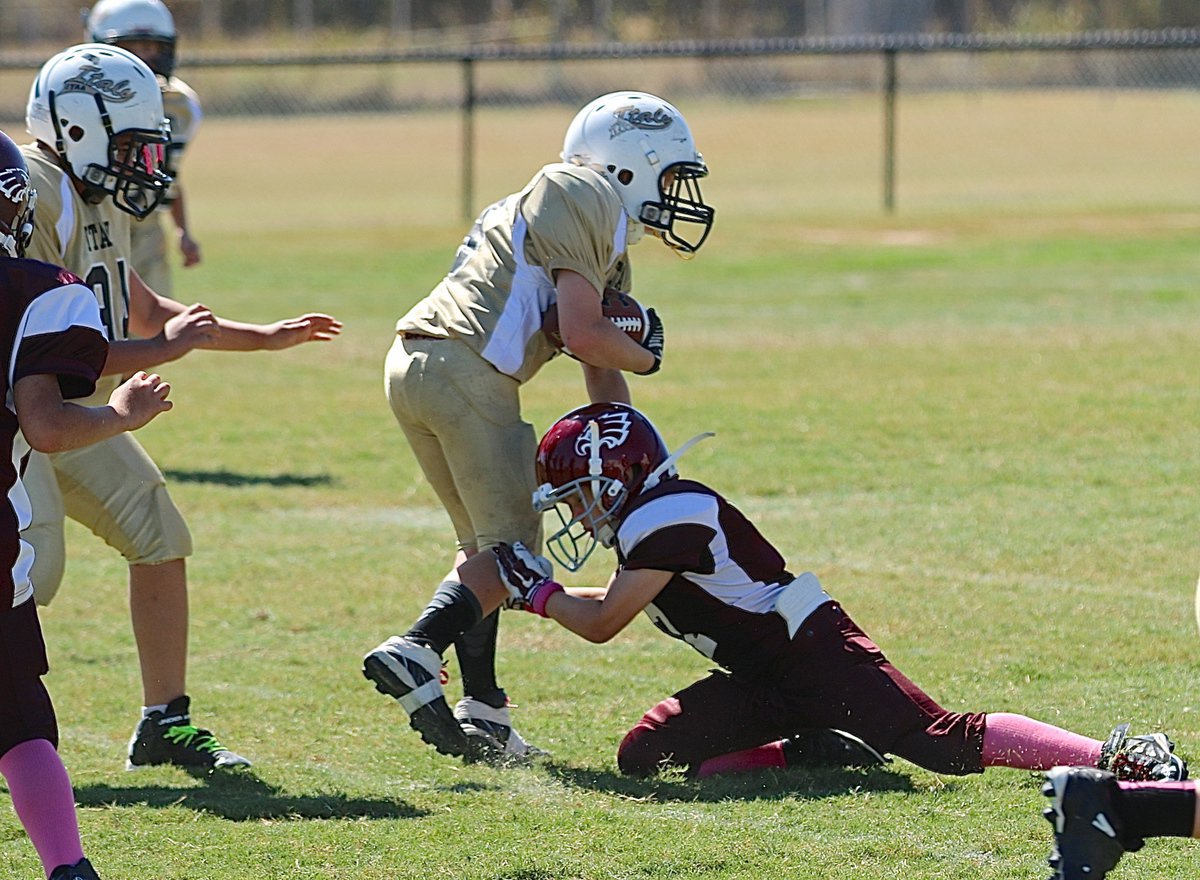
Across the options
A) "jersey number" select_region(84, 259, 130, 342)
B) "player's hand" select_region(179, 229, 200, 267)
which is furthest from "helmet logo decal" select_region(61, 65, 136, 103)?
"player's hand" select_region(179, 229, 200, 267)

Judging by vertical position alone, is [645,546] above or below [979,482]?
above

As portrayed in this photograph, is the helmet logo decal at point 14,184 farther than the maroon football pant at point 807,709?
No

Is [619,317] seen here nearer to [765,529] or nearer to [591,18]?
[765,529]

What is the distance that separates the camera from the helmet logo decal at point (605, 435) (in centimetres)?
470

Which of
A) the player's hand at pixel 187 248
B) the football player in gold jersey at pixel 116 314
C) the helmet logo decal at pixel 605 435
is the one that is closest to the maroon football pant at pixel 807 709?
the helmet logo decal at pixel 605 435

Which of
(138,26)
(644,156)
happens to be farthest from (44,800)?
(138,26)

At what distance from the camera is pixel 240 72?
43.5 m

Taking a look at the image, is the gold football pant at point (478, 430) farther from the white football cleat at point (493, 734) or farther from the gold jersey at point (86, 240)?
the gold jersey at point (86, 240)

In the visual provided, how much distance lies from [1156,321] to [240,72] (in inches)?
1338

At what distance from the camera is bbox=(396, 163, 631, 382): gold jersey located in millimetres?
4977

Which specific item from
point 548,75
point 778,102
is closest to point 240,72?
point 548,75

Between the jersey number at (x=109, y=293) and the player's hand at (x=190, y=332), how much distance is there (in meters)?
0.38

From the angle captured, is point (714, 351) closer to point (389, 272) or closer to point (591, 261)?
point (389, 272)

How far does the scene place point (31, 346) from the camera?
3.72m
